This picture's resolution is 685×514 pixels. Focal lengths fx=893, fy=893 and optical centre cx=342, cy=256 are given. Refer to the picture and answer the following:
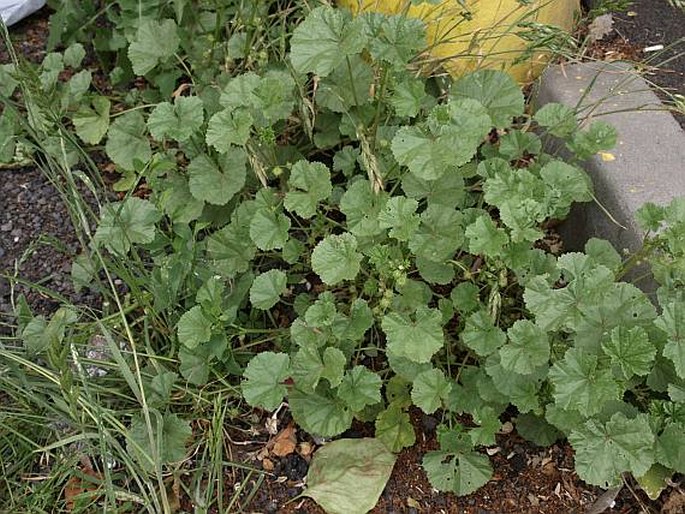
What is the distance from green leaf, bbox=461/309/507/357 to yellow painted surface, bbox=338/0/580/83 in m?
0.78

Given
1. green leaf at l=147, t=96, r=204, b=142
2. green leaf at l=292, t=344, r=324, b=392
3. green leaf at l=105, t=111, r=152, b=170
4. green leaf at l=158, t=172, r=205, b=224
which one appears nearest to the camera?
green leaf at l=292, t=344, r=324, b=392

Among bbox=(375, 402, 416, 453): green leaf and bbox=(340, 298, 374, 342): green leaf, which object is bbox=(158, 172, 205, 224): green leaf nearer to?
bbox=(340, 298, 374, 342): green leaf

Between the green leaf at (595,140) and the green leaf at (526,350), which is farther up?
the green leaf at (595,140)

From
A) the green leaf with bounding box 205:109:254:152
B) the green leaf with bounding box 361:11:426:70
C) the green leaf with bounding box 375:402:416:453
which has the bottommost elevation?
the green leaf with bounding box 375:402:416:453

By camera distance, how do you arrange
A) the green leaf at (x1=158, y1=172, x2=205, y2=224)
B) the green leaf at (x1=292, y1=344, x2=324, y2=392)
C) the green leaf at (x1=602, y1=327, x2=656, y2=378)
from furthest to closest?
the green leaf at (x1=158, y1=172, x2=205, y2=224), the green leaf at (x1=292, y1=344, x2=324, y2=392), the green leaf at (x1=602, y1=327, x2=656, y2=378)

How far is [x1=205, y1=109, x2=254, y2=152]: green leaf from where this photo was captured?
184 centimetres

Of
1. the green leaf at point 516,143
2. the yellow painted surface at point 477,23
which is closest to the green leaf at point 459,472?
the green leaf at point 516,143

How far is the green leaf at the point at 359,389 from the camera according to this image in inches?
68.1

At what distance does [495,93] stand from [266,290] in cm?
66

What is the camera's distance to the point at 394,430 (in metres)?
1.83

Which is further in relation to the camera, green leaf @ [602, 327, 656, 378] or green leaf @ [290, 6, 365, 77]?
green leaf @ [290, 6, 365, 77]

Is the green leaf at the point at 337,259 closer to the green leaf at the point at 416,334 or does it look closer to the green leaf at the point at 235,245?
the green leaf at the point at 416,334

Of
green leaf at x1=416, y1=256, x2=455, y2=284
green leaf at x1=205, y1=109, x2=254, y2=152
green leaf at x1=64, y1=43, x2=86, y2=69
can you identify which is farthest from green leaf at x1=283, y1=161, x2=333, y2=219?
green leaf at x1=64, y1=43, x2=86, y2=69

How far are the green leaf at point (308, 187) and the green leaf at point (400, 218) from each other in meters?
0.19
